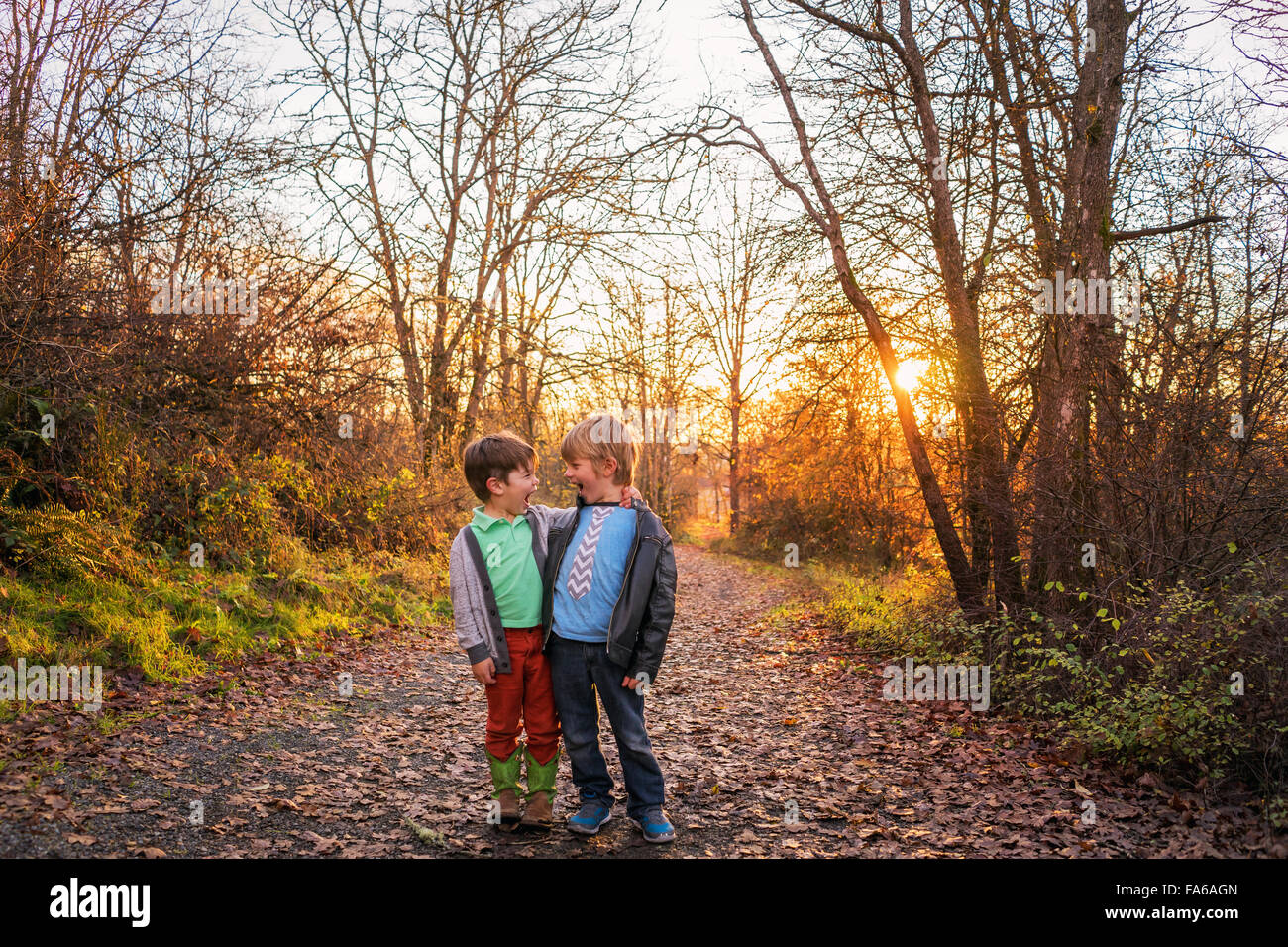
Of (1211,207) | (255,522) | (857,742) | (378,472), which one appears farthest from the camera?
(378,472)

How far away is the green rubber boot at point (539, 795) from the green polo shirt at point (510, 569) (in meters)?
0.72

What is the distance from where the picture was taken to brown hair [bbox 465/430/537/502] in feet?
13.3

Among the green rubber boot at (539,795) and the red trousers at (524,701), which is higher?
the red trousers at (524,701)

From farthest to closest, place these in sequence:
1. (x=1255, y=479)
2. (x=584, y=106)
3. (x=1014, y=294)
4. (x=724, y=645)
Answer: (x=584, y=106)
(x=724, y=645)
(x=1014, y=294)
(x=1255, y=479)

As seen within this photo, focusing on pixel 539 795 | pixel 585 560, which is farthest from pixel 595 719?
pixel 585 560

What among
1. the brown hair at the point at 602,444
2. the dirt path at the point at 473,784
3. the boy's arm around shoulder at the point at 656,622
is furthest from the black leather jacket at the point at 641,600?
the dirt path at the point at 473,784

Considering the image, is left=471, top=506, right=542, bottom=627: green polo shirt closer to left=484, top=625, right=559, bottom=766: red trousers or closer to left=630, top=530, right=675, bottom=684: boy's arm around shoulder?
left=484, top=625, right=559, bottom=766: red trousers

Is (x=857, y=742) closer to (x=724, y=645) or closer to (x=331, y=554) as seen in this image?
(x=724, y=645)

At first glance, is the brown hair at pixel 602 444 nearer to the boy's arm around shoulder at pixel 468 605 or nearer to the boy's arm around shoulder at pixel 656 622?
the boy's arm around shoulder at pixel 656 622

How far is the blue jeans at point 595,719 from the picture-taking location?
3977mm

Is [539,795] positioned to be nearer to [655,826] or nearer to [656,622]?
[655,826]
